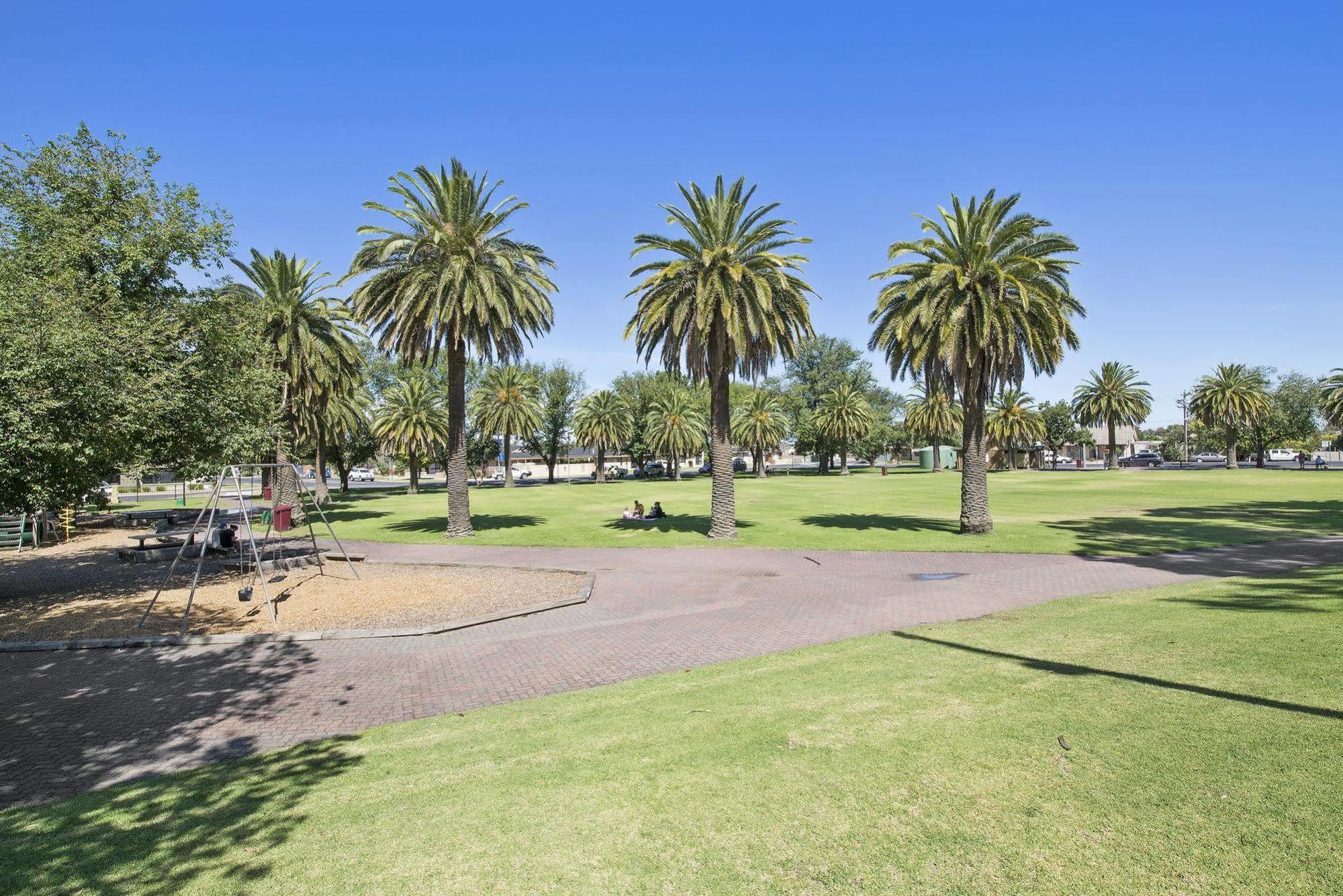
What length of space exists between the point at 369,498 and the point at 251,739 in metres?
50.3

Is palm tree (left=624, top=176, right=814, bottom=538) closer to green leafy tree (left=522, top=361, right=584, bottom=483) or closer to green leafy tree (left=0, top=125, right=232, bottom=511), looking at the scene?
green leafy tree (left=0, top=125, right=232, bottom=511)

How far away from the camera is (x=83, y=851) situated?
4828 millimetres

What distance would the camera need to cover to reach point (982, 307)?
2231 centimetres

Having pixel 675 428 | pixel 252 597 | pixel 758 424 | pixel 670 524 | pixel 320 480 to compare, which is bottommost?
pixel 252 597

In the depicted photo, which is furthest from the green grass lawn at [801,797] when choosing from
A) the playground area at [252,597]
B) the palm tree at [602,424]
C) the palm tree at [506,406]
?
the palm tree at [602,424]

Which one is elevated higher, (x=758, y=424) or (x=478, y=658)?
(x=758, y=424)

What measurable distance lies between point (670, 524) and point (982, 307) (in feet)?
47.1

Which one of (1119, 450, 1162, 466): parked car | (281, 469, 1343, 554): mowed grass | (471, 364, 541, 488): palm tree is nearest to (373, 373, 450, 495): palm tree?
(471, 364, 541, 488): palm tree

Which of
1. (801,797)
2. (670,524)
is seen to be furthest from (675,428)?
(801,797)

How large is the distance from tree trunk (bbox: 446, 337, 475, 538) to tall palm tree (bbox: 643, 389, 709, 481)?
154 ft

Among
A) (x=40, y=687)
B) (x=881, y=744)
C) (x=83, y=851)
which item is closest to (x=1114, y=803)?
(x=881, y=744)

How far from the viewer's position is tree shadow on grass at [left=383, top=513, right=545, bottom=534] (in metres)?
29.2

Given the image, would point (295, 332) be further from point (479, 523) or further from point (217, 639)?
point (217, 639)

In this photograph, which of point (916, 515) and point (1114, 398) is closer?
point (916, 515)
